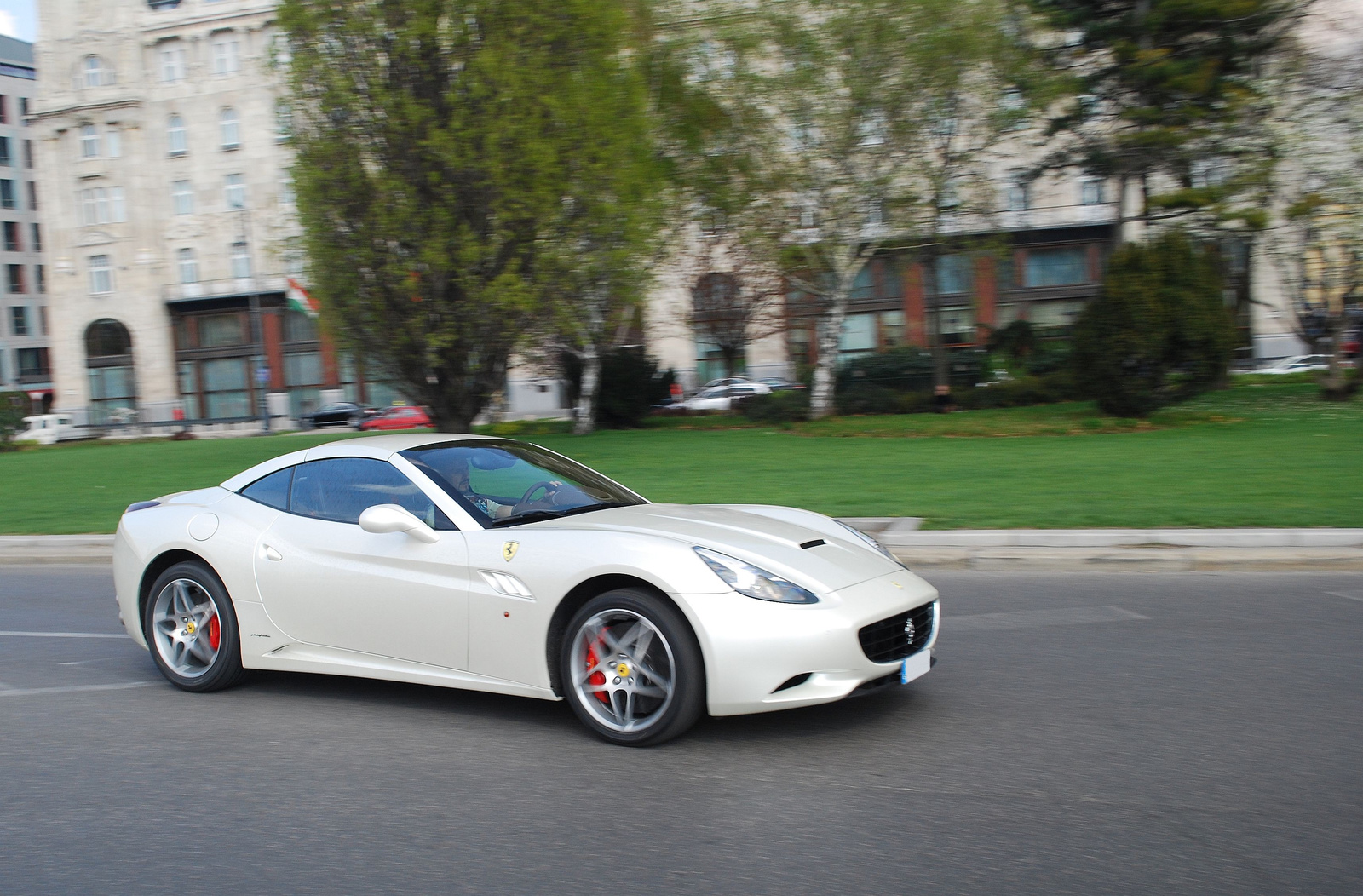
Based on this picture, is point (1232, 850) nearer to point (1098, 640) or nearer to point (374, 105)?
point (1098, 640)

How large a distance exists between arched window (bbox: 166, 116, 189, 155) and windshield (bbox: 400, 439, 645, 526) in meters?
64.3

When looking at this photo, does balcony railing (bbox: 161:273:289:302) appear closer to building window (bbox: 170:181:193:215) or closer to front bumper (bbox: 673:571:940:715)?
building window (bbox: 170:181:193:215)

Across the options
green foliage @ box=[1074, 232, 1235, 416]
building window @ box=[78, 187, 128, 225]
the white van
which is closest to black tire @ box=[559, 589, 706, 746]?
green foliage @ box=[1074, 232, 1235, 416]

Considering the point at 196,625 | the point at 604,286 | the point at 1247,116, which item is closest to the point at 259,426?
the point at 604,286

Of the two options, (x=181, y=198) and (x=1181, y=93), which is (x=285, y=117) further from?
(x=181, y=198)

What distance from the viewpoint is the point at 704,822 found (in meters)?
3.88

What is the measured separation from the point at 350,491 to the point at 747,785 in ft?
8.79

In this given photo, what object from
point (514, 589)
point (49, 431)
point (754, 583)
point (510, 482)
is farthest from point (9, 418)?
point (754, 583)

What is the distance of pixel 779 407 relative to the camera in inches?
1202

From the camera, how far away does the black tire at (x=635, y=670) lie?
454cm

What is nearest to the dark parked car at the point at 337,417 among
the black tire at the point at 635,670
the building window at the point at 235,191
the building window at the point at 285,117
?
the building window at the point at 235,191

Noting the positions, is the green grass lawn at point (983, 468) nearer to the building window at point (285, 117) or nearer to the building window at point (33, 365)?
the building window at point (285, 117)

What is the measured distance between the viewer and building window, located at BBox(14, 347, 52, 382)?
3159 inches

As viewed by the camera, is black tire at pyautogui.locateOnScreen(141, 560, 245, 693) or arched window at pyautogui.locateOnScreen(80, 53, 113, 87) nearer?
black tire at pyautogui.locateOnScreen(141, 560, 245, 693)
